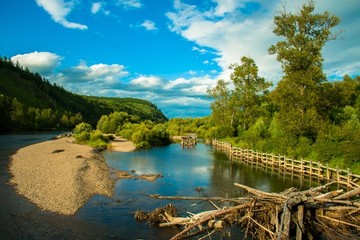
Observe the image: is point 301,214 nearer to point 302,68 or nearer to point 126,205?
point 126,205

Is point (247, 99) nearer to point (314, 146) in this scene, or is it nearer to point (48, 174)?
point (314, 146)

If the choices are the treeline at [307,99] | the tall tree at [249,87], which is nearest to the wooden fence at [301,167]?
the treeline at [307,99]

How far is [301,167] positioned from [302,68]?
1363cm

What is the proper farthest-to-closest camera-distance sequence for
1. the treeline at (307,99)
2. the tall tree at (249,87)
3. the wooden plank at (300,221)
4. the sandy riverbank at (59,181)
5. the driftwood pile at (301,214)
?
the tall tree at (249,87)
the treeline at (307,99)
the sandy riverbank at (59,181)
the wooden plank at (300,221)
the driftwood pile at (301,214)

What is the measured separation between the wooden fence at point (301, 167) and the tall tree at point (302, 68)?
15.0 ft

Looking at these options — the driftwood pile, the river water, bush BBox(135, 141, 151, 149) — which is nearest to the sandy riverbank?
the river water

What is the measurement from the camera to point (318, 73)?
131 feet

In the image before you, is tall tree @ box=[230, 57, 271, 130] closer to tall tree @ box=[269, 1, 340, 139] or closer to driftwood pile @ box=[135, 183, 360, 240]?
tall tree @ box=[269, 1, 340, 139]

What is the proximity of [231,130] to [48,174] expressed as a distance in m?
50.3

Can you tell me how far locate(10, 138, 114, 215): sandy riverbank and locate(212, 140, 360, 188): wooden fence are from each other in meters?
21.2

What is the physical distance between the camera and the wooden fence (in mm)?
29487

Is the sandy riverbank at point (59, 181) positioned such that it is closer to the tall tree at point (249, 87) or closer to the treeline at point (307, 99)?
the treeline at point (307, 99)

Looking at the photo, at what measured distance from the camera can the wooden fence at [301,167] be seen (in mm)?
29487

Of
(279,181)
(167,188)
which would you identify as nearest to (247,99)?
(279,181)
